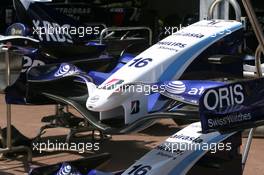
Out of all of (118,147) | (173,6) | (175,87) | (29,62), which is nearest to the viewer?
(175,87)

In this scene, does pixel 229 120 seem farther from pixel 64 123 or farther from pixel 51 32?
pixel 51 32

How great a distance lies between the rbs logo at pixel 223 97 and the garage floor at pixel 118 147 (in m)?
2.08

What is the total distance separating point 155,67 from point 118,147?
3071mm

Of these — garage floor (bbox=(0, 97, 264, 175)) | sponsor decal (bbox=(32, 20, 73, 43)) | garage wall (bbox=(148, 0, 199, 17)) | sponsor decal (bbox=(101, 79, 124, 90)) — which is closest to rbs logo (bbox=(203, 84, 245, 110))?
sponsor decal (bbox=(101, 79, 124, 90))

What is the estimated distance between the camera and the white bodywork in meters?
3.35

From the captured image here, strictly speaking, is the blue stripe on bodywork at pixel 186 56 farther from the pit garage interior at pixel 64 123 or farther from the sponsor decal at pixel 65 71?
the sponsor decal at pixel 65 71

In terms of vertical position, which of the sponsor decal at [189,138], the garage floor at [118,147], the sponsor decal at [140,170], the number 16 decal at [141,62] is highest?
the number 16 decal at [141,62]

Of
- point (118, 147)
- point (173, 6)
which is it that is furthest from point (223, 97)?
point (173, 6)

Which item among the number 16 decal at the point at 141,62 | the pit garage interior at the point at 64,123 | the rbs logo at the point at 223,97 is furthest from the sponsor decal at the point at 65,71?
the rbs logo at the point at 223,97

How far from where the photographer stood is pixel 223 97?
2949mm

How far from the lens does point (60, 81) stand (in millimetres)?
4520

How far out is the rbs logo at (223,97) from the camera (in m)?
2.91

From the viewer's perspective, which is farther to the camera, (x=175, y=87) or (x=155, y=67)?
(x=155, y=67)

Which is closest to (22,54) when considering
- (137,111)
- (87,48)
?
(87,48)
